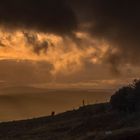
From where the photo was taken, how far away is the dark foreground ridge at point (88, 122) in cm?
8812

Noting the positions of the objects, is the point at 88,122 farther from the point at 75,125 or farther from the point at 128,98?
the point at 128,98

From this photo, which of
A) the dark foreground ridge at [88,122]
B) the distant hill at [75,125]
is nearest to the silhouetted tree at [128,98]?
the dark foreground ridge at [88,122]

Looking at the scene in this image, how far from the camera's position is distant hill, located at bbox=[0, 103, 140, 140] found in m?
84.9

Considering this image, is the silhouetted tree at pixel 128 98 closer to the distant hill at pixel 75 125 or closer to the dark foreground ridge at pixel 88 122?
the dark foreground ridge at pixel 88 122

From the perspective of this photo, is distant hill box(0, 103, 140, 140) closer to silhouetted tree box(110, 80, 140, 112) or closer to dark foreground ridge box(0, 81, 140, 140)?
dark foreground ridge box(0, 81, 140, 140)

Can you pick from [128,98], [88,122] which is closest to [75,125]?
[88,122]

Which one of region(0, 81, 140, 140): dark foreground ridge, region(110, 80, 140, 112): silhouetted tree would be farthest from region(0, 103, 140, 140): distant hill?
region(110, 80, 140, 112): silhouetted tree

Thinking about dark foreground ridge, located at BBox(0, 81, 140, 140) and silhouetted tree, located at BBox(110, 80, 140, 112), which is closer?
dark foreground ridge, located at BBox(0, 81, 140, 140)

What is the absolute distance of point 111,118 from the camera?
96.4m

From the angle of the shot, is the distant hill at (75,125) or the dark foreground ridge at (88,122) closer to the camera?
the distant hill at (75,125)

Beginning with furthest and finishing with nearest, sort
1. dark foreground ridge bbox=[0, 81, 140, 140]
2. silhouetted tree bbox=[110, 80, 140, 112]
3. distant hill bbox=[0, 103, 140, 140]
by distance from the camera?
silhouetted tree bbox=[110, 80, 140, 112] → dark foreground ridge bbox=[0, 81, 140, 140] → distant hill bbox=[0, 103, 140, 140]

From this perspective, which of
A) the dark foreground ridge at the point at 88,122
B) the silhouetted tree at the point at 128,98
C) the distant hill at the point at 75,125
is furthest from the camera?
the silhouetted tree at the point at 128,98

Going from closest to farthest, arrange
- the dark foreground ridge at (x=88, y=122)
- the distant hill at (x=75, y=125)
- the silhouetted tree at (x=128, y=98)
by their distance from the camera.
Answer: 1. the distant hill at (x=75, y=125)
2. the dark foreground ridge at (x=88, y=122)
3. the silhouetted tree at (x=128, y=98)

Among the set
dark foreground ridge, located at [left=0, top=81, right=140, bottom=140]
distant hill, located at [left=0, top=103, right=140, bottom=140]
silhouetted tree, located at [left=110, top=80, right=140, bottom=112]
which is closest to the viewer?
distant hill, located at [left=0, top=103, right=140, bottom=140]
